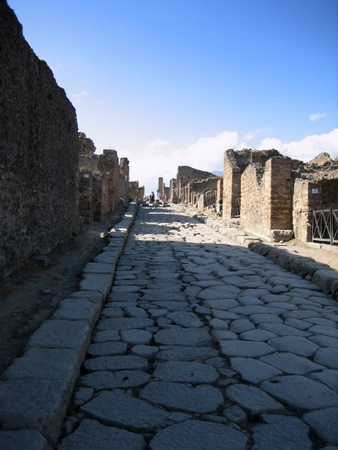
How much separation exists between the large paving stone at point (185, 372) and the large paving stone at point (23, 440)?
87 centimetres

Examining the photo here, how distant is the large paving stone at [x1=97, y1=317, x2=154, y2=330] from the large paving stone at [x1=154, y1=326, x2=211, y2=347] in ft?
0.75

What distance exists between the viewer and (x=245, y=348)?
2.62 metres

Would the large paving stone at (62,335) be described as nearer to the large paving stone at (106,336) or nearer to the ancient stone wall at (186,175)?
the large paving stone at (106,336)

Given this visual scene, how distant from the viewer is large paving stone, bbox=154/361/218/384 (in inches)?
84.7

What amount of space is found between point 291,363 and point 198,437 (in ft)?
3.43

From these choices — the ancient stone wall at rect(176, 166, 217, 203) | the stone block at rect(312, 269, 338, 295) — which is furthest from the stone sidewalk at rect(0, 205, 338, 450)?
the ancient stone wall at rect(176, 166, 217, 203)

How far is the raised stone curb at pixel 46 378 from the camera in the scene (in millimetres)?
1491

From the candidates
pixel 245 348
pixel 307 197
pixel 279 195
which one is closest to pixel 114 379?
pixel 245 348

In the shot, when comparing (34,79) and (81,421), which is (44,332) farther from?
(34,79)

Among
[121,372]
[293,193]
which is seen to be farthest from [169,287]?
[293,193]

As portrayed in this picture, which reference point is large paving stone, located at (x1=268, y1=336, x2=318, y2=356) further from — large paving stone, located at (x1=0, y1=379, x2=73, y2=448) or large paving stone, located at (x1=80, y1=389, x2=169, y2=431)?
large paving stone, located at (x1=0, y1=379, x2=73, y2=448)

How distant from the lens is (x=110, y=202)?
1505 centimetres

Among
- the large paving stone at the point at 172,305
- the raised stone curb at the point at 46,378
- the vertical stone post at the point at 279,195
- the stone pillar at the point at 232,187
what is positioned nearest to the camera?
the raised stone curb at the point at 46,378

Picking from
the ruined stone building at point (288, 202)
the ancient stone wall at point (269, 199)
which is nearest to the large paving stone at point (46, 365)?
the ruined stone building at point (288, 202)
